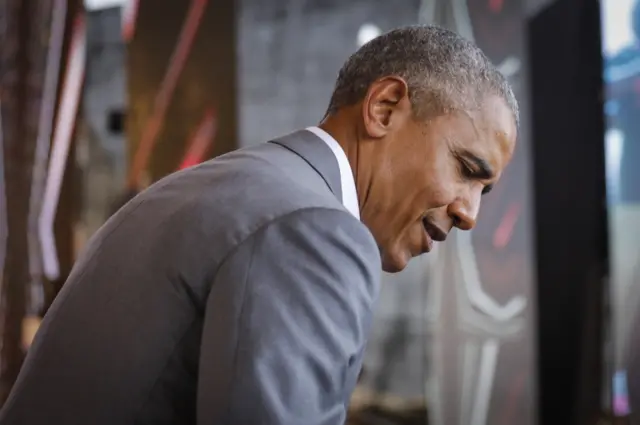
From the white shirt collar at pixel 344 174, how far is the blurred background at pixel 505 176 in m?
1.52

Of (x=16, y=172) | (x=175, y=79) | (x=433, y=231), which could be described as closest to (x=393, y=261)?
(x=433, y=231)

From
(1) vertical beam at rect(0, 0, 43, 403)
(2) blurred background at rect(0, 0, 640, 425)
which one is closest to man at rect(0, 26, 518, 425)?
(2) blurred background at rect(0, 0, 640, 425)

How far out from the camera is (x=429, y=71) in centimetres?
97

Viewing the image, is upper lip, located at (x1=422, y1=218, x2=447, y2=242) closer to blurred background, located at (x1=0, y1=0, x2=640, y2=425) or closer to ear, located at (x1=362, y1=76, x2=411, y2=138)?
ear, located at (x1=362, y1=76, x2=411, y2=138)

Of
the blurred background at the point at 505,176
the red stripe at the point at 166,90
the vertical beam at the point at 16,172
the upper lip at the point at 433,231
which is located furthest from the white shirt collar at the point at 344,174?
the vertical beam at the point at 16,172

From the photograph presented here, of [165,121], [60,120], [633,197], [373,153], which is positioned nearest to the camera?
[373,153]

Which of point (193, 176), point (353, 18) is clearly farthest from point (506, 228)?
point (193, 176)

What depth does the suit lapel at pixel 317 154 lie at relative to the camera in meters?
0.87

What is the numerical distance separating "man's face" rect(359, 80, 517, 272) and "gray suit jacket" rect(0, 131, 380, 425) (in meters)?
0.14

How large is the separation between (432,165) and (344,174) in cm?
12

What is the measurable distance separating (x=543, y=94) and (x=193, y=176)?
6.10 ft

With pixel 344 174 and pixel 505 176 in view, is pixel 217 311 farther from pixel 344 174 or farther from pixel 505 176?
pixel 505 176

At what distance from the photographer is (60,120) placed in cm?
369

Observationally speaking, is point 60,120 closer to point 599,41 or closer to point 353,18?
point 353,18
